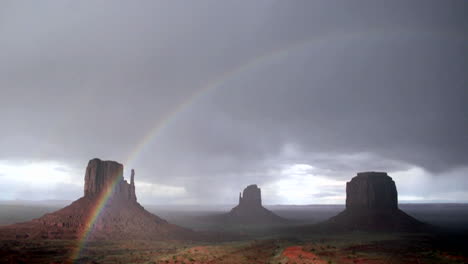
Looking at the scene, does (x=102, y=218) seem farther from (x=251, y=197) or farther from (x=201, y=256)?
(x=251, y=197)

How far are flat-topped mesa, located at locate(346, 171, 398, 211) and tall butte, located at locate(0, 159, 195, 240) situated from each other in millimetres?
75508

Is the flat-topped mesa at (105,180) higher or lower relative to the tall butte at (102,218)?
higher

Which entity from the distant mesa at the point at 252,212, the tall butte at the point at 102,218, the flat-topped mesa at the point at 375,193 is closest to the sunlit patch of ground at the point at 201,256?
the tall butte at the point at 102,218

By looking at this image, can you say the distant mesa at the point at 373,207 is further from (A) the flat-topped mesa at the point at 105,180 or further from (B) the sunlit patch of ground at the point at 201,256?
(A) the flat-topped mesa at the point at 105,180

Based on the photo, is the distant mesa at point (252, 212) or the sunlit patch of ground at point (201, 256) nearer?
the sunlit patch of ground at point (201, 256)

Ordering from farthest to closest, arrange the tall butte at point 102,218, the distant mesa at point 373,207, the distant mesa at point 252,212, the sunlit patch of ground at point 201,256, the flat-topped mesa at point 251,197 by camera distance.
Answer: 1. the flat-topped mesa at point 251,197
2. the distant mesa at point 252,212
3. the distant mesa at point 373,207
4. the tall butte at point 102,218
5. the sunlit patch of ground at point 201,256

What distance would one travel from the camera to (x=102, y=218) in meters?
88.2

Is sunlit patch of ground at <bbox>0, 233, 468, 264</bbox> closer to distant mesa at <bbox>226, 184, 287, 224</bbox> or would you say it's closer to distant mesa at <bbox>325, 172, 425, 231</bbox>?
distant mesa at <bbox>325, 172, 425, 231</bbox>

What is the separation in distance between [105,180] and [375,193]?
10435 cm

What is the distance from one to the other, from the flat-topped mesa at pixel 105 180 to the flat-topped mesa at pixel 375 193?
9346 cm

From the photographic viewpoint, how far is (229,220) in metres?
175

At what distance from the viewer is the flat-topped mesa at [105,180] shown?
97375mm

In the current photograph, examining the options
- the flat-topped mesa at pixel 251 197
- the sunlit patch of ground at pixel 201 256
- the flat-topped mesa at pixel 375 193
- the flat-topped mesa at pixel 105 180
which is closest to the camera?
the sunlit patch of ground at pixel 201 256

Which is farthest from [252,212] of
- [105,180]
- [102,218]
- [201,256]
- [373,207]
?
[201,256]
